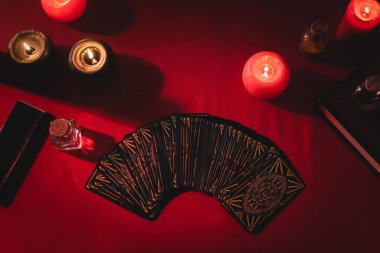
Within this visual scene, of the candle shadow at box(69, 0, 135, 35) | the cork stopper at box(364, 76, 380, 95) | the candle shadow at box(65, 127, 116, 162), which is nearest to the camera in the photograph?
the cork stopper at box(364, 76, 380, 95)

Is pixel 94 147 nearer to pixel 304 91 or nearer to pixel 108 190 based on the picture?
pixel 108 190

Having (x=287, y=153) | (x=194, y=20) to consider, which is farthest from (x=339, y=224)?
(x=194, y=20)

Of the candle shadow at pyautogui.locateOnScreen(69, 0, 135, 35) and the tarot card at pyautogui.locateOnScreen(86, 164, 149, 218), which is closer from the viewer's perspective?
the tarot card at pyautogui.locateOnScreen(86, 164, 149, 218)

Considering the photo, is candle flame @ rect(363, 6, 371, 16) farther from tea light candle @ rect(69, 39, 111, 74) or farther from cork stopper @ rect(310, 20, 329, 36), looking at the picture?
tea light candle @ rect(69, 39, 111, 74)

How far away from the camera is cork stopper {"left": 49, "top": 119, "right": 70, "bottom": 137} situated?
37.6 inches

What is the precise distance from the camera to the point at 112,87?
3.54ft

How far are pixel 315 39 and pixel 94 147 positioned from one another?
2.26ft

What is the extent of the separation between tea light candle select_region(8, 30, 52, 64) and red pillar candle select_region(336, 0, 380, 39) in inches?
33.2

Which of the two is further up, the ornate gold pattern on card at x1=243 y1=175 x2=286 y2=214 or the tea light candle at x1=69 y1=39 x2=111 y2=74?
the tea light candle at x1=69 y1=39 x2=111 y2=74

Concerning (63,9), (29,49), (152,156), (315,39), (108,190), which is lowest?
(108,190)

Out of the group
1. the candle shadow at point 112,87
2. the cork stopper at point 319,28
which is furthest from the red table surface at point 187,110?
the cork stopper at point 319,28

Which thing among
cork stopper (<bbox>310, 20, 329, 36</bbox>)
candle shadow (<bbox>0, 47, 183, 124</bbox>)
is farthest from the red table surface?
cork stopper (<bbox>310, 20, 329, 36</bbox>)

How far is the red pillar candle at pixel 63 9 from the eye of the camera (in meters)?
1.05

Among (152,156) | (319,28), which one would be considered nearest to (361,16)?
(319,28)
